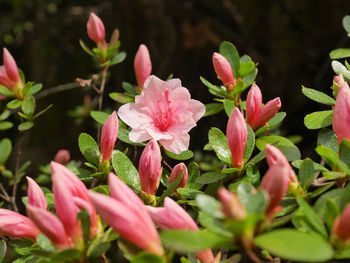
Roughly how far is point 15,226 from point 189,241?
41 cm

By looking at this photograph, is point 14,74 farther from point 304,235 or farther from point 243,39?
point 243,39

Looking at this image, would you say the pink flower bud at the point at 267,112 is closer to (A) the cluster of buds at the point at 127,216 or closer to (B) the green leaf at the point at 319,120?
(B) the green leaf at the point at 319,120

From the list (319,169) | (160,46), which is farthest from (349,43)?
(319,169)

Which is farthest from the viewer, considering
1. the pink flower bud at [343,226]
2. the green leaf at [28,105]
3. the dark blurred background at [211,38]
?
the dark blurred background at [211,38]

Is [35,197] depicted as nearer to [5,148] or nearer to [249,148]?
[249,148]

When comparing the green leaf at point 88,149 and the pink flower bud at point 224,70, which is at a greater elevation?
the pink flower bud at point 224,70

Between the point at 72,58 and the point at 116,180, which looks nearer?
the point at 116,180

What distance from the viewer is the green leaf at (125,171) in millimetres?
859

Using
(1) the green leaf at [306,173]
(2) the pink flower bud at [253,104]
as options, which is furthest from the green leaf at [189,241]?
(2) the pink flower bud at [253,104]

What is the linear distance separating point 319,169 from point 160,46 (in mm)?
2204

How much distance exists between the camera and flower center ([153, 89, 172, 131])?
102cm

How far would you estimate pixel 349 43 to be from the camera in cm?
257

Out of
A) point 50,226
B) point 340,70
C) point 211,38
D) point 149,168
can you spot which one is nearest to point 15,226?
point 50,226

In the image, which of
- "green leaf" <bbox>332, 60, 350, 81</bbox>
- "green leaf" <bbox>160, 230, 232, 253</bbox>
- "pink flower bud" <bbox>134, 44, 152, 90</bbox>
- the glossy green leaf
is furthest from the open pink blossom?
the glossy green leaf
